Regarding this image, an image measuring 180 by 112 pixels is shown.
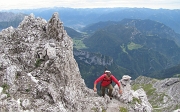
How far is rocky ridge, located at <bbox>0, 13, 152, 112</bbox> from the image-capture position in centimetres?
2966

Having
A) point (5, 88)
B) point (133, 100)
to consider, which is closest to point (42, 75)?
point (5, 88)

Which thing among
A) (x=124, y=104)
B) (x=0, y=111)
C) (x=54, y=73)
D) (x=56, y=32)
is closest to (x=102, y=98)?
(x=124, y=104)

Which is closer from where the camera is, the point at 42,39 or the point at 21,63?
the point at 21,63

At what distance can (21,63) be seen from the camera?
36.2 metres

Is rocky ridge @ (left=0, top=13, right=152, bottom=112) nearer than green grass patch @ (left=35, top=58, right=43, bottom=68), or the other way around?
rocky ridge @ (left=0, top=13, right=152, bottom=112)

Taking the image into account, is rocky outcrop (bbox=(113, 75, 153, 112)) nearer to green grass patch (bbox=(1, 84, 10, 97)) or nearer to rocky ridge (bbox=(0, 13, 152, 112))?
rocky ridge (bbox=(0, 13, 152, 112))

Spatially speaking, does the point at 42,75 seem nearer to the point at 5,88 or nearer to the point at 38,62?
the point at 38,62

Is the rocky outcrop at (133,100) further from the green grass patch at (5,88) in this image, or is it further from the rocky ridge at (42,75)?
the green grass patch at (5,88)

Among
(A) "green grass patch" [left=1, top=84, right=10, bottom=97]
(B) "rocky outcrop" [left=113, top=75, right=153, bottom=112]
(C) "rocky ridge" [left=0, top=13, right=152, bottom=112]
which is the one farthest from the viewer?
(B) "rocky outcrop" [left=113, top=75, right=153, bottom=112]

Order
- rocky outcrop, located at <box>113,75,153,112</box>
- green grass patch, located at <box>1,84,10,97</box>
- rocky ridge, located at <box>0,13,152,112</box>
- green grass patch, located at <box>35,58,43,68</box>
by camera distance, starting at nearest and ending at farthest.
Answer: green grass patch, located at <box>1,84,10,97</box> → rocky ridge, located at <box>0,13,152,112</box> → green grass patch, located at <box>35,58,43,68</box> → rocky outcrop, located at <box>113,75,153,112</box>

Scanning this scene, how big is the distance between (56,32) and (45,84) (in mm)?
12445

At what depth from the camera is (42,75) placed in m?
34.0

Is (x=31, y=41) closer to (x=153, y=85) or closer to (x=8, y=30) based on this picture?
(x=8, y=30)

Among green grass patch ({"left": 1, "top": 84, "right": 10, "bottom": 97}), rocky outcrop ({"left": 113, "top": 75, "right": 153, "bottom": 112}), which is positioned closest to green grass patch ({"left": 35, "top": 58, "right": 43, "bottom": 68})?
green grass patch ({"left": 1, "top": 84, "right": 10, "bottom": 97})
